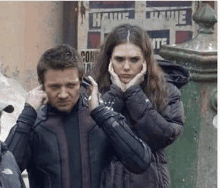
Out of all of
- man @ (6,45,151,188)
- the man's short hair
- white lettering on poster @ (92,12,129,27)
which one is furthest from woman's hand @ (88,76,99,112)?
white lettering on poster @ (92,12,129,27)

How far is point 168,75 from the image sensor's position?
18.8ft

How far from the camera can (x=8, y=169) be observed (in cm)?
429

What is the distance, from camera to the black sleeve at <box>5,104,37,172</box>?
4.54 m

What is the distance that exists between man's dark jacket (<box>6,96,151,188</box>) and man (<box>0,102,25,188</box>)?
0.18 meters

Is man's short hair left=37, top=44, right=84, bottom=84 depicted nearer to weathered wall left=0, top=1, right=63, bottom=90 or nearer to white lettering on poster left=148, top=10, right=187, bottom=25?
weathered wall left=0, top=1, right=63, bottom=90

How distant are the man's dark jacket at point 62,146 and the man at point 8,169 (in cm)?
18

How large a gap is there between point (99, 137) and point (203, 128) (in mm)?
2500

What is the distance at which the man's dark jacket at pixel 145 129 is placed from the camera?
17.6 ft

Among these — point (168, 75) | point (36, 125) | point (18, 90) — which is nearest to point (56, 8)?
point (18, 90)

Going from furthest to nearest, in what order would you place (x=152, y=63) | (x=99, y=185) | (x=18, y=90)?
(x=18, y=90)
(x=152, y=63)
(x=99, y=185)

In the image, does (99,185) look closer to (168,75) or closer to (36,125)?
(36,125)

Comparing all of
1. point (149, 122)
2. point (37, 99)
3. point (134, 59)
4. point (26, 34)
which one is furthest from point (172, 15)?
point (37, 99)

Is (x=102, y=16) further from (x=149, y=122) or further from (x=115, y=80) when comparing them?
(x=149, y=122)

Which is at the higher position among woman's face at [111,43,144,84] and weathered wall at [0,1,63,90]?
woman's face at [111,43,144,84]
